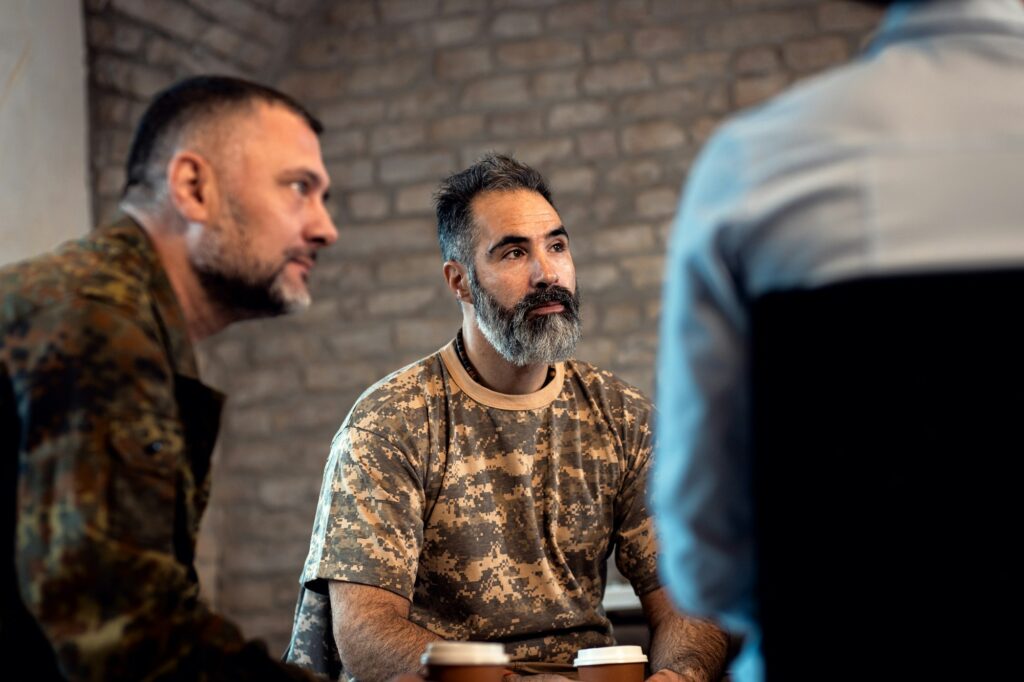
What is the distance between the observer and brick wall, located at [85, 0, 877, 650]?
19.6 ft

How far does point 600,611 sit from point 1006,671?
5.88ft

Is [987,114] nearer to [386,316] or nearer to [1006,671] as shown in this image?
[1006,671]

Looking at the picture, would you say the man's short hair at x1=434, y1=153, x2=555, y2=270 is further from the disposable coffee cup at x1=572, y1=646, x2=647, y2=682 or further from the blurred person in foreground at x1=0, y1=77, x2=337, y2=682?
the blurred person in foreground at x1=0, y1=77, x2=337, y2=682

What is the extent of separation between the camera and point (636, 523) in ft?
9.89

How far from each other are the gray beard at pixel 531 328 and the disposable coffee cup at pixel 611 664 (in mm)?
910

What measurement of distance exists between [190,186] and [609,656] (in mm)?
1132

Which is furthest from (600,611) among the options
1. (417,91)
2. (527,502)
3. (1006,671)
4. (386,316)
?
(417,91)

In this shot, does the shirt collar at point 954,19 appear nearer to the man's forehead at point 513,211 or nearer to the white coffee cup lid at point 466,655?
the white coffee cup lid at point 466,655

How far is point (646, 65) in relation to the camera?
608 centimetres

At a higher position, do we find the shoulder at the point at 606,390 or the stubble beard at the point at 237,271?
the stubble beard at the point at 237,271

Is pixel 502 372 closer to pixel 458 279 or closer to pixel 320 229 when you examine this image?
pixel 458 279

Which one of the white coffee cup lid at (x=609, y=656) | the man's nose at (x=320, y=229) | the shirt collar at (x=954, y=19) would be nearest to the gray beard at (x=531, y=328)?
the white coffee cup lid at (x=609, y=656)

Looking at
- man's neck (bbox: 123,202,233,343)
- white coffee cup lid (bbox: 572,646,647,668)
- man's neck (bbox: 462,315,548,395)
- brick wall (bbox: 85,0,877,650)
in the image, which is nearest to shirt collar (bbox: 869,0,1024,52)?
man's neck (bbox: 123,202,233,343)

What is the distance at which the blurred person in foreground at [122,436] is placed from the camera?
4.89 feet
